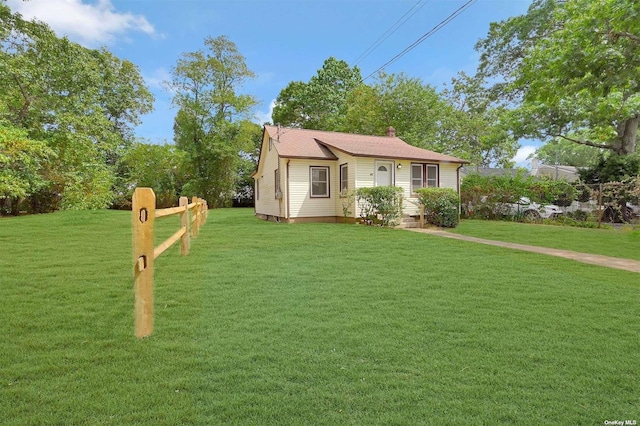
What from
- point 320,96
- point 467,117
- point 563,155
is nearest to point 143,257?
point 467,117

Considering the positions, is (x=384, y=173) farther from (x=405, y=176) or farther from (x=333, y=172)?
(x=333, y=172)

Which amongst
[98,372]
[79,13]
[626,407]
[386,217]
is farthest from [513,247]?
[79,13]

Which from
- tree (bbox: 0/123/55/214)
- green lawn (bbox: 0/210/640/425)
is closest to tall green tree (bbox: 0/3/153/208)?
tree (bbox: 0/123/55/214)

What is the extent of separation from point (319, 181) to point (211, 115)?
17169mm

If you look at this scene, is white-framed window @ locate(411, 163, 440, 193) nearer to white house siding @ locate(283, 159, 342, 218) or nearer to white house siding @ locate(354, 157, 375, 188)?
white house siding @ locate(354, 157, 375, 188)

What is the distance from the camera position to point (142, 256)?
2.79 meters

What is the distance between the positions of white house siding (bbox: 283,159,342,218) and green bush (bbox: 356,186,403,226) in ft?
6.40

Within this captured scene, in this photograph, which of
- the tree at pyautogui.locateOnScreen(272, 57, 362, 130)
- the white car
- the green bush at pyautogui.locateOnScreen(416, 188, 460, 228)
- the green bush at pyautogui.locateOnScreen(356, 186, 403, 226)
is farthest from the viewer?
the tree at pyautogui.locateOnScreen(272, 57, 362, 130)

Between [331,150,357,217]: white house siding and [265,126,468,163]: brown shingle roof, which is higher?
[265,126,468,163]: brown shingle roof

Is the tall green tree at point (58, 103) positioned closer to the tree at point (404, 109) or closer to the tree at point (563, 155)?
the tree at point (404, 109)

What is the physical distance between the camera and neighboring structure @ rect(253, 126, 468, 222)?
13367 millimetres

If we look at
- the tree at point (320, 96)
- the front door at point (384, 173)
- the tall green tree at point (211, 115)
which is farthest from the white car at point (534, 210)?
the tall green tree at point (211, 115)

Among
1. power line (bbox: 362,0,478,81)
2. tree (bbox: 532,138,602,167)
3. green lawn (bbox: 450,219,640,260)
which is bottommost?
green lawn (bbox: 450,219,640,260)

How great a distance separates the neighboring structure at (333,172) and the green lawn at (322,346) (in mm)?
8242
